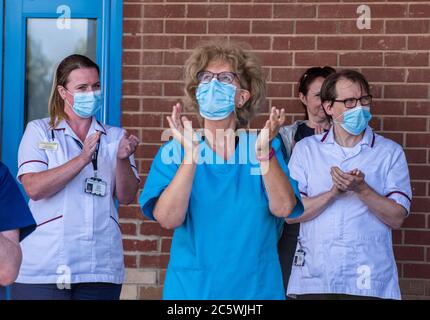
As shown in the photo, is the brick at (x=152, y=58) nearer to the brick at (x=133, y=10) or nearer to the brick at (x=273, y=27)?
the brick at (x=133, y=10)

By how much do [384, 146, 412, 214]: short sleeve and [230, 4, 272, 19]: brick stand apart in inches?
60.6

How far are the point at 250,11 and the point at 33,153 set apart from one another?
1864 mm

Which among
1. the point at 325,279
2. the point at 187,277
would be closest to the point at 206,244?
the point at 187,277

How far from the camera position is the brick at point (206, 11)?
5.57m

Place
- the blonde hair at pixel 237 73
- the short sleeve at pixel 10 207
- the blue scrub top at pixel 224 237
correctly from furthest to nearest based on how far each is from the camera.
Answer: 1. the blonde hair at pixel 237 73
2. the blue scrub top at pixel 224 237
3. the short sleeve at pixel 10 207

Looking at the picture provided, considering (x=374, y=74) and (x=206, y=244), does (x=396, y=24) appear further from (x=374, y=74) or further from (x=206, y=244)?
(x=206, y=244)

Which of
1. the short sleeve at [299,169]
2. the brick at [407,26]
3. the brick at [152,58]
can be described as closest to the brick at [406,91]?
the brick at [407,26]

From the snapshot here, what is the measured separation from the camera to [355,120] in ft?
14.4

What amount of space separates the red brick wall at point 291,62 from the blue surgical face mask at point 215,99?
211cm

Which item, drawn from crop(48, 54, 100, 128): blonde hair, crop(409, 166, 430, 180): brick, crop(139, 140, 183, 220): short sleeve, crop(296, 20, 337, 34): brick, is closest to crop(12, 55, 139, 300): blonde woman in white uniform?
crop(48, 54, 100, 128): blonde hair

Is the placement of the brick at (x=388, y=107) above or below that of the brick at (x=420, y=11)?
below

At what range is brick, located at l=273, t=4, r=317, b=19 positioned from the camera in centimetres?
550

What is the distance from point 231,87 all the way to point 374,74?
2182 millimetres
